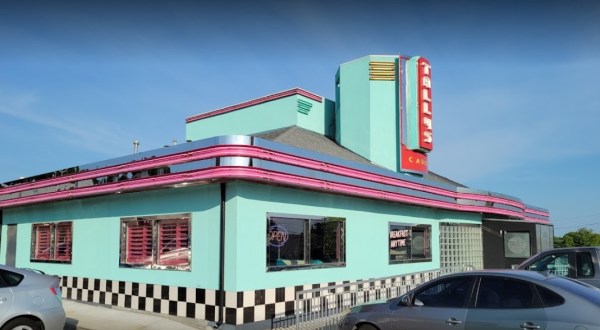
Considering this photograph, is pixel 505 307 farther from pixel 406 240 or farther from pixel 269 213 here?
pixel 406 240

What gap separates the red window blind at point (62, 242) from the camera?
533 inches

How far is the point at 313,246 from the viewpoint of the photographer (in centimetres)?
1118

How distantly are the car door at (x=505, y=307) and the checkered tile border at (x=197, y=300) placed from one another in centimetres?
330

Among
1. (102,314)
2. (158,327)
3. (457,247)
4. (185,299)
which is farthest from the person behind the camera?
(457,247)

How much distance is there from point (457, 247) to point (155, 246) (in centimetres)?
1069

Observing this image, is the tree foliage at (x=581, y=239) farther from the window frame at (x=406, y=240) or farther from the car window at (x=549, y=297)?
the car window at (x=549, y=297)

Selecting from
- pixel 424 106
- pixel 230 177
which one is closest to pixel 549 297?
pixel 230 177

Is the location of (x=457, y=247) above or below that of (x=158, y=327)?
above

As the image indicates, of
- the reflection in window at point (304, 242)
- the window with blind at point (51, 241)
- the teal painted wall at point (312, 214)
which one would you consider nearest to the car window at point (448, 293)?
the teal painted wall at point (312, 214)

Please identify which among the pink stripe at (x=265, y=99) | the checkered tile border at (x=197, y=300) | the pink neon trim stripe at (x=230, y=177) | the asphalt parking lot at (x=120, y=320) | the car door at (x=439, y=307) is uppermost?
the pink stripe at (x=265, y=99)

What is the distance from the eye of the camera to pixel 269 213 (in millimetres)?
10164

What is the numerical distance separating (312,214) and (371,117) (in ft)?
19.7

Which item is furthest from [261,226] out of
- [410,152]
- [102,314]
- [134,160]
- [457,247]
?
[457,247]

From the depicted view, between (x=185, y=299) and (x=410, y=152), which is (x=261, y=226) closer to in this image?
(x=185, y=299)
